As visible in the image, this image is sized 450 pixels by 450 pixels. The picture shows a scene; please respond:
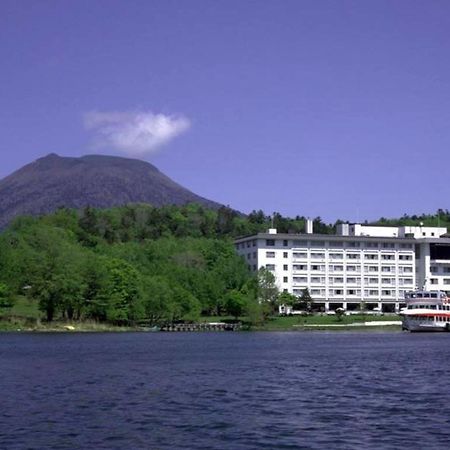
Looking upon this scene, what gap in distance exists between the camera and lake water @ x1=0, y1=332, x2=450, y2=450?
99.3ft

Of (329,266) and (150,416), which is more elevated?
(329,266)

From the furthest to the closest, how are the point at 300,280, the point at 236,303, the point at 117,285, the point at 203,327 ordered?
the point at 300,280
the point at 236,303
the point at 203,327
the point at 117,285

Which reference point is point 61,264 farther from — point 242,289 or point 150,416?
point 150,416

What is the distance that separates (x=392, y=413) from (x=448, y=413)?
7.51 feet

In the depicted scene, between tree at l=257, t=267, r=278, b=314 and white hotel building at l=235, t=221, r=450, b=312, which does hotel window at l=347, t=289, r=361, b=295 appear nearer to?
white hotel building at l=235, t=221, r=450, b=312

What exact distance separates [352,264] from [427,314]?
165 feet

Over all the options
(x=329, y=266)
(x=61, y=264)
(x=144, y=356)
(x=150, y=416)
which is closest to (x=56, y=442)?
(x=150, y=416)

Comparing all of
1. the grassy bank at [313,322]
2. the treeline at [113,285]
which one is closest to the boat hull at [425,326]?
the grassy bank at [313,322]

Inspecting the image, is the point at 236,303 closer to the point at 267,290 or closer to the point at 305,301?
the point at 267,290

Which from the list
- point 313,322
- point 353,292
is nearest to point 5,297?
point 313,322

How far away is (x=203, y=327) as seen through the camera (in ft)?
470

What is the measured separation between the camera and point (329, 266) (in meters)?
188

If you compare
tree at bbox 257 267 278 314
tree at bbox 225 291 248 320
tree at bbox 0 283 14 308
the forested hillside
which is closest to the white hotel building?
the forested hillside

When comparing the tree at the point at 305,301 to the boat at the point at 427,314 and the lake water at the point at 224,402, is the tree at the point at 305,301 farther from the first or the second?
the lake water at the point at 224,402
